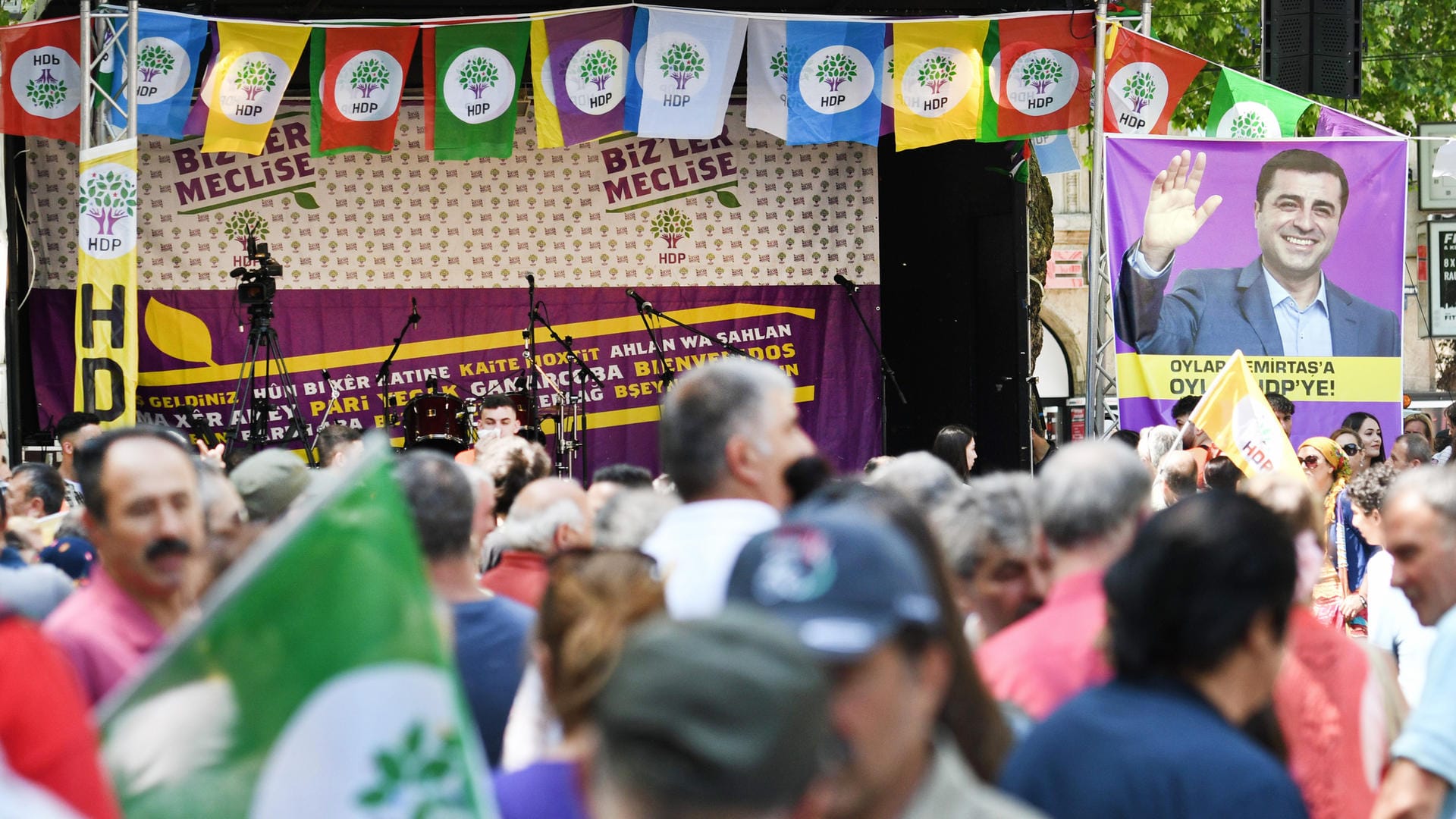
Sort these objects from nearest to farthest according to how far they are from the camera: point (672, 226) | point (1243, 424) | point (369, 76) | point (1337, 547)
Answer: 1. point (1243, 424)
2. point (1337, 547)
3. point (369, 76)
4. point (672, 226)

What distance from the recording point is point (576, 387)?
14.4 meters

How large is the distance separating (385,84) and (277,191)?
3268mm

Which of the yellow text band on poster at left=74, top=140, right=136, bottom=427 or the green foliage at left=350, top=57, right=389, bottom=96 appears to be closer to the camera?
the yellow text band on poster at left=74, top=140, right=136, bottom=427

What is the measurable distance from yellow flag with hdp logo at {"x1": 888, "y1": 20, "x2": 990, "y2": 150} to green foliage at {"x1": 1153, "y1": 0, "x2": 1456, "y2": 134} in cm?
731

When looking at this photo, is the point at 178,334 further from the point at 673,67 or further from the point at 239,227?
the point at 673,67

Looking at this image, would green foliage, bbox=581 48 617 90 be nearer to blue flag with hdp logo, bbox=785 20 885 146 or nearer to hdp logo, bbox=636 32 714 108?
hdp logo, bbox=636 32 714 108

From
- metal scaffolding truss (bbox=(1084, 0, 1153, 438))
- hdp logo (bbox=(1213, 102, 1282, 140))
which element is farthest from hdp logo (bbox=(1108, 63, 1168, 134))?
hdp logo (bbox=(1213, 102, 1282, 140))

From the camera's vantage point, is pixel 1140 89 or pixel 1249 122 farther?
pixel 1140 89

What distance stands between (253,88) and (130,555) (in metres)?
8.35

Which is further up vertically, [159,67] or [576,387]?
[159,67]

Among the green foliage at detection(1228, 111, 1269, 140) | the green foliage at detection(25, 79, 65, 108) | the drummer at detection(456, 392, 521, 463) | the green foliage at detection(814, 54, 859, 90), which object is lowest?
the drummer at detection(456, 392, 521, 463)

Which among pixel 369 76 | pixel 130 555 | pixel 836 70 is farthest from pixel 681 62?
pixel 130 555

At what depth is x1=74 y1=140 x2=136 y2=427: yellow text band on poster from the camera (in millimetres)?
9961

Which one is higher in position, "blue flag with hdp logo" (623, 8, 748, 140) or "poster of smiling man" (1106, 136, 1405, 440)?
"blue flag with hdp logo" (623, 8, 748, 140)
